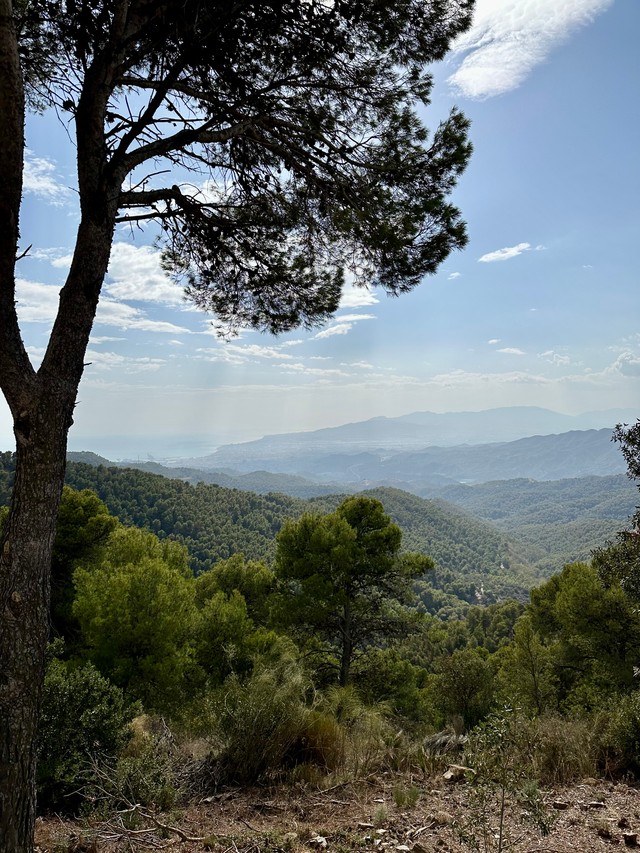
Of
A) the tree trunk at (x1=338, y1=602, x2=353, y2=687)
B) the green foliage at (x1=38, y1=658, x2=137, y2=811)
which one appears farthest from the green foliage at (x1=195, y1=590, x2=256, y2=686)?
the green foliage at (x1=38, y1=658, x2=137, y2=811)

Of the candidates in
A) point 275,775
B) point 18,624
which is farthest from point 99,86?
point 275,775

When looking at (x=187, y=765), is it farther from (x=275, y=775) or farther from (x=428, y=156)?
(x=428, y=156)

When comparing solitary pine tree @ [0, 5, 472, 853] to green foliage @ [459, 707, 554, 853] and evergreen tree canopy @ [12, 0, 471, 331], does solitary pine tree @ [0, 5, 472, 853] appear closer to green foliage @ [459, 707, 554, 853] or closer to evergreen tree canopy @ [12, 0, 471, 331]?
evergreen tree canopy @ [12, 0, 471, 331]

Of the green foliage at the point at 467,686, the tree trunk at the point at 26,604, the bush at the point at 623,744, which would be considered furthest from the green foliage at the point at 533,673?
the tree trunk at the point at 26,604

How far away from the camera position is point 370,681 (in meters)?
9.96

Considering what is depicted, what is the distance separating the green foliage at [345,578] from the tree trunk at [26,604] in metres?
7.44

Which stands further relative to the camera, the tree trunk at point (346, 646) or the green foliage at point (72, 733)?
the tree trunk at point (346, 646)

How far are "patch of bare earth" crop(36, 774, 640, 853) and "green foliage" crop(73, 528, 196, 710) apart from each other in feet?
16.2

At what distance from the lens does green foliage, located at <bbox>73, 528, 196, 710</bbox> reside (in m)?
8.05

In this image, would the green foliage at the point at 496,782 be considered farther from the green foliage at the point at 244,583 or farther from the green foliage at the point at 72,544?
the green foliage at the point at 244,583

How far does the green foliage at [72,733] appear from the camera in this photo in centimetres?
363

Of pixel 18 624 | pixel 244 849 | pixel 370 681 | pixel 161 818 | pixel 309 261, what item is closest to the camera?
pixel 18 624

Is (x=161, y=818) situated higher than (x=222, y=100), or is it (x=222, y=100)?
(x=222, y=100)

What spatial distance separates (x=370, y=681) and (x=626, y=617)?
620cm
